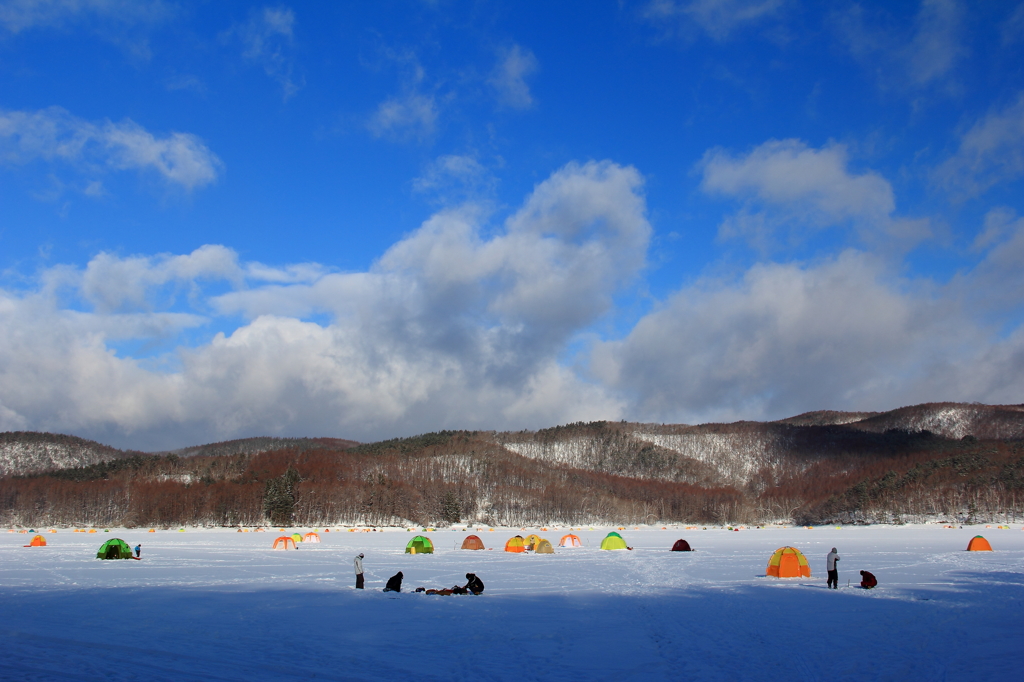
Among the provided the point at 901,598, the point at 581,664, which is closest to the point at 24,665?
the point at 581,664

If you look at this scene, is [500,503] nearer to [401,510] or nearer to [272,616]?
[401,510]

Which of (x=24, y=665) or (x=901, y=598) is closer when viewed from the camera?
(x=24, y=665)

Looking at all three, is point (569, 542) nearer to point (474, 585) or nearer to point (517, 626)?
point (474, 585)

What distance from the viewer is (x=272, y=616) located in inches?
914

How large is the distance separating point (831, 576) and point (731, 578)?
5737 millimetres

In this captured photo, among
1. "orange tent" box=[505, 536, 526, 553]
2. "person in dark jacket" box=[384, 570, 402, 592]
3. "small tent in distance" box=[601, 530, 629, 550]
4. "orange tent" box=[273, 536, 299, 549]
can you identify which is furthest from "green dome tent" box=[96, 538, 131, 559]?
"small tent in distance" box=[601, 530, 629, 550]

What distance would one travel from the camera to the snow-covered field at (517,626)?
1559 centimetres

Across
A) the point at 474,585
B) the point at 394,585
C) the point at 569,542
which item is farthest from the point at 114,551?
the point at 569,542

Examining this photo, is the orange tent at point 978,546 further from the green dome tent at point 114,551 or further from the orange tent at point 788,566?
the green dome tent at point 114,551

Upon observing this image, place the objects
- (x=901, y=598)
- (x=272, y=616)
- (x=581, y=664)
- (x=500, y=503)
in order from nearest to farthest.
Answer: (x=581, y=664) < (x=272, y=616) < (x=901, y=598) < (x=500, y=503)

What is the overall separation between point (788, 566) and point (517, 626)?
19818 millimetres

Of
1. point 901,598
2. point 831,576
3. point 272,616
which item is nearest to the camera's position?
point 272,616

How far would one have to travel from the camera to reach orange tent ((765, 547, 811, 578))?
35250 millimetres

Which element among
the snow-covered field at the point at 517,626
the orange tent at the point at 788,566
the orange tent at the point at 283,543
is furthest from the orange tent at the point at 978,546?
the orange tent at the point at 283,543
